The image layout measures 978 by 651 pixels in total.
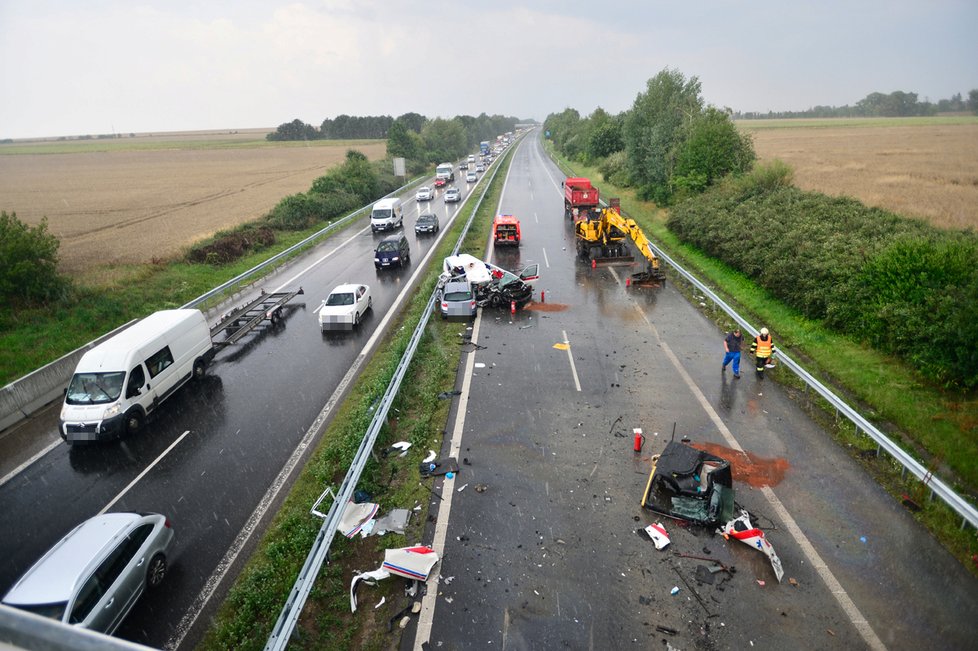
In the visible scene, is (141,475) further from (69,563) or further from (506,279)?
(506,279)

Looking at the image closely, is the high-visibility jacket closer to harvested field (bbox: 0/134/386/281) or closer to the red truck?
the red truck

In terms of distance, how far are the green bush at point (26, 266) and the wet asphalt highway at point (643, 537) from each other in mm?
16296

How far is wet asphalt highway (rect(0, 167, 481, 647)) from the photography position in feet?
27.5

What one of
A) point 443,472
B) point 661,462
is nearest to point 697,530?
point 661,462

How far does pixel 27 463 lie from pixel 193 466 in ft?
13.3

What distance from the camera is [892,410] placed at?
440 inches

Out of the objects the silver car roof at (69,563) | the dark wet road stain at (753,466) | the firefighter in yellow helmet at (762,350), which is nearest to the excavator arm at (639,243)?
the firefighter in yellow helmet at (762,350)

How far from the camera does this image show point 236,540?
8758 millimetres

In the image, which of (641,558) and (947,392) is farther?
(947,392)

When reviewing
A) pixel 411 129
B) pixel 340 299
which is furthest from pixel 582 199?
pixel 411 129

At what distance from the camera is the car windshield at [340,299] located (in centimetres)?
1818

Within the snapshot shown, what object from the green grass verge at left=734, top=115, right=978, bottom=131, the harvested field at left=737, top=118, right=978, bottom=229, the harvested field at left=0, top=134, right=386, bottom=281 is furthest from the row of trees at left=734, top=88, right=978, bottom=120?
the harvested field at left=0, top=134, right=386, bottom=281

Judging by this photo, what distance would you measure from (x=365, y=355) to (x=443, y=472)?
269 inches

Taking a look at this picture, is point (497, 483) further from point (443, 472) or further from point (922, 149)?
point (922, 149)
